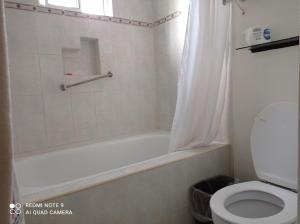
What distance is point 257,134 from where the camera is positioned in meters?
1.40

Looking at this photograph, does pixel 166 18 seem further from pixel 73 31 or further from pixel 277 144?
pixel 277 144

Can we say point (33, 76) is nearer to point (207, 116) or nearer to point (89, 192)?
point (89, 192)

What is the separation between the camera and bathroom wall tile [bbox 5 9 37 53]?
68.0 inches

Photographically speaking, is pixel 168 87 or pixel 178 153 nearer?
pixel 178 153

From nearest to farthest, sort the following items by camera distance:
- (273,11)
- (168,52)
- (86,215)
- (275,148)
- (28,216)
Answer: (28,216), (86,215), (275,148), (273,11), (168,52)

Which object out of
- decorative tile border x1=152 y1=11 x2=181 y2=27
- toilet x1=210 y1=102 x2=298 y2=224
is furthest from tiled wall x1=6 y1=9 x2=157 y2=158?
toilet x1=210 y1=102 x2=298 y2=224

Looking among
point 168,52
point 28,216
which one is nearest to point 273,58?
point 168,52

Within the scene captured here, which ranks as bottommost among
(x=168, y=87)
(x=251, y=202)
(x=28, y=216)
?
(x=251, y=202)

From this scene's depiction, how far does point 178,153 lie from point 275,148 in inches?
24.5

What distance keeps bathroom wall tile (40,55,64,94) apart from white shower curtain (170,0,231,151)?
3.53 ft

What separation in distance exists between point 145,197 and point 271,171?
778 millimetres

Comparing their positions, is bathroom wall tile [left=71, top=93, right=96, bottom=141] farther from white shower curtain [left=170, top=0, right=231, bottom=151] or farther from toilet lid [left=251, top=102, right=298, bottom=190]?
toilet lid [left=251, top=102, right=298, bottom=190]

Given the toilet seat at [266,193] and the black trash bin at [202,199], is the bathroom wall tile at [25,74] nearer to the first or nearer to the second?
the black trash bin at [202,199]

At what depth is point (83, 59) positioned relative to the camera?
2.12m
